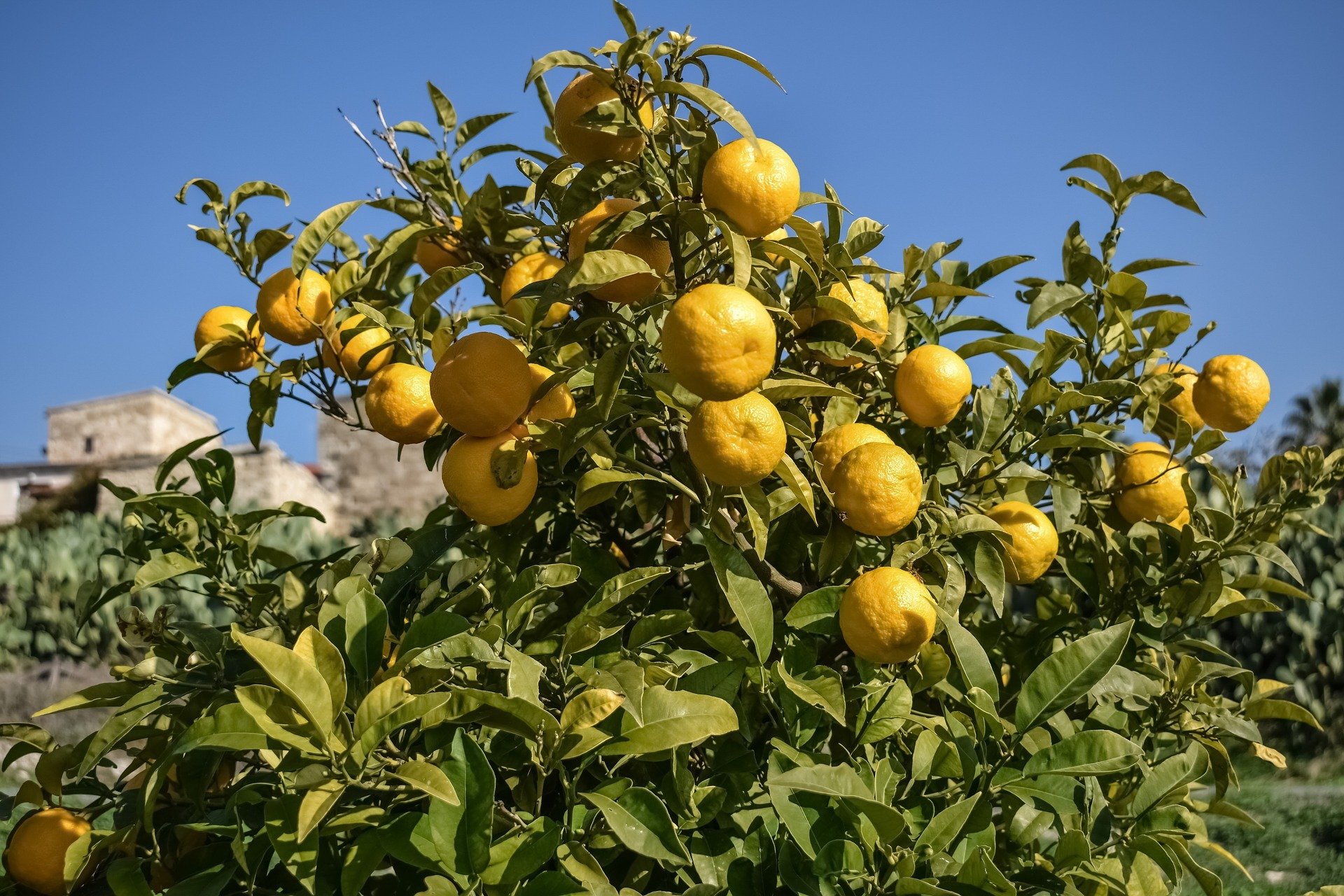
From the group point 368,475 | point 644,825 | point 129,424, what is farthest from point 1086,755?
point 129,424

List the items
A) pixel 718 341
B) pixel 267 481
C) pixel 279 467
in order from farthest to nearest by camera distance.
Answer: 1. pixel 279 467
2. pixel 267 481
3. pixel 718 341

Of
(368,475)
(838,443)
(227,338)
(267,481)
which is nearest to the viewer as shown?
(838,443)

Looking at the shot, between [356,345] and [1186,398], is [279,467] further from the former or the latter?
[1186,398]

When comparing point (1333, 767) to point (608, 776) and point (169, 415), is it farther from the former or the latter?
point (169, 415)

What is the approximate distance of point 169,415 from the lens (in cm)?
2131

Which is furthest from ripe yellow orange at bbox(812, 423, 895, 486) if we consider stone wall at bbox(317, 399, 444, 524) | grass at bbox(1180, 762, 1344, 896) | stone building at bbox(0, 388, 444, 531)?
stone wall at bbox(317, 399, 444, 524)

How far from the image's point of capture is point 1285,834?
3.74 meters

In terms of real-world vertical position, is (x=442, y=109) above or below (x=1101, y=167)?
above

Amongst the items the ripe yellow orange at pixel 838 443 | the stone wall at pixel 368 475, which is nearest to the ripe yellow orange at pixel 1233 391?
the ripe yellow orange at pixel 838 443

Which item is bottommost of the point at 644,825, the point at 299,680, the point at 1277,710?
the point at 1277,710

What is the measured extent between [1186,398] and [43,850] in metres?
1.73

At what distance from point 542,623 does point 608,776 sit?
1.01 feet

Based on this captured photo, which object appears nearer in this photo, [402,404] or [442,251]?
[402,404]

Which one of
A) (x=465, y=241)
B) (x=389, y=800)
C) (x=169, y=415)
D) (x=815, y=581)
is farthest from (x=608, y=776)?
(x=169, y=415)
